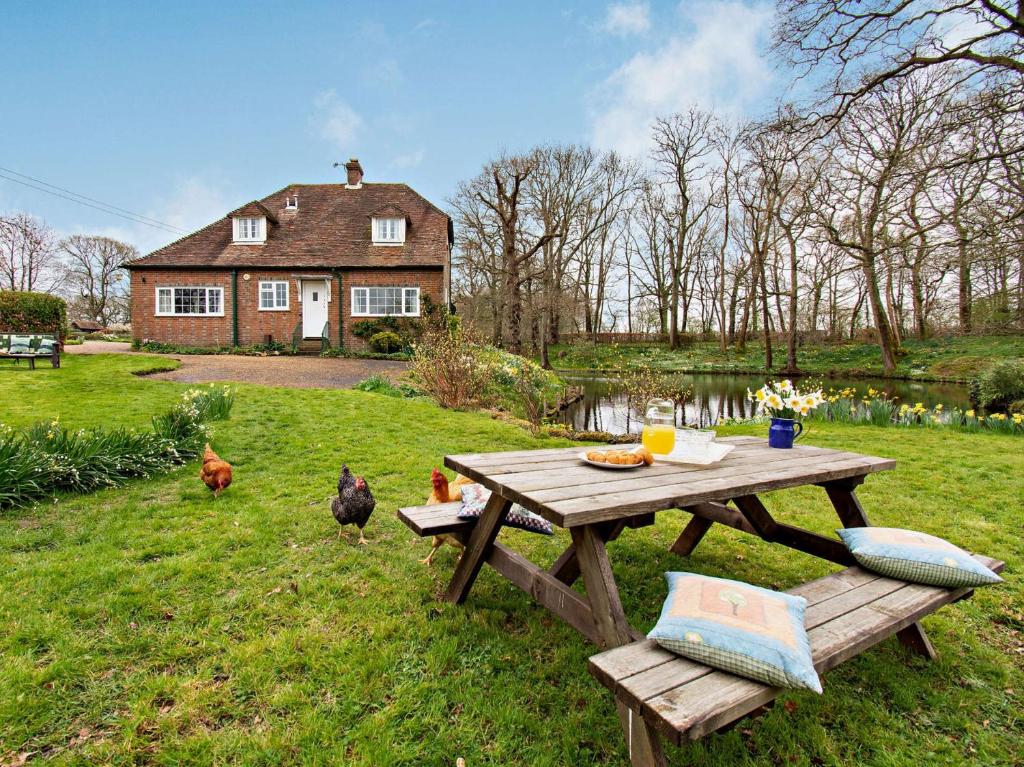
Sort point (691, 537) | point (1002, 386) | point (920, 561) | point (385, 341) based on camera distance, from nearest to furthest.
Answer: point (920, 561), point (691, 537), point (1002, 386), point (385, 341)

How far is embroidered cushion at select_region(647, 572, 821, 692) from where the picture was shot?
135 centimetres

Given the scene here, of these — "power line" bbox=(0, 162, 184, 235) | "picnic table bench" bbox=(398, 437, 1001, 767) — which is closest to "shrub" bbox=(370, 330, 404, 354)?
"power line" bbox=(0, 162, 184, 235)

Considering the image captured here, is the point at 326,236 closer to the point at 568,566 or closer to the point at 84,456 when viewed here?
the point at 84,456

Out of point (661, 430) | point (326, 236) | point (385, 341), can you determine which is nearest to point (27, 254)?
point (326, 236)

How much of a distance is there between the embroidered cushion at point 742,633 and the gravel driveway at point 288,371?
9497 mm

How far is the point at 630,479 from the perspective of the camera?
2145 mm

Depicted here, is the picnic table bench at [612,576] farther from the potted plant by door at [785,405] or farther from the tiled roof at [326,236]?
the tiled roof at [326,236]

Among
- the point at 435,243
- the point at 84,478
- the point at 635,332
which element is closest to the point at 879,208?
the point at 84,478

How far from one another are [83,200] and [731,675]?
88.1 feet

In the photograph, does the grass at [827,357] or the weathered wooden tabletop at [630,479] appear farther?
the grass at [827,357]

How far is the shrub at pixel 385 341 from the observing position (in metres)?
16.7

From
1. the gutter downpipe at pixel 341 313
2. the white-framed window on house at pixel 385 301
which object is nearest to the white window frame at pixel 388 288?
the white-framed window on house at pixel 385 301

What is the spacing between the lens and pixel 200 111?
13367mm

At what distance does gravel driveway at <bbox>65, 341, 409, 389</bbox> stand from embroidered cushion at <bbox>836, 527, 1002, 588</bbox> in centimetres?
953
